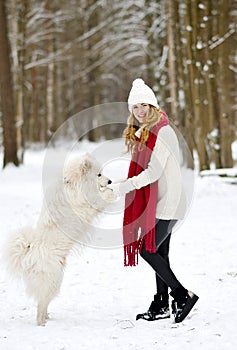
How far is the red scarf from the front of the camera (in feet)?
13.5

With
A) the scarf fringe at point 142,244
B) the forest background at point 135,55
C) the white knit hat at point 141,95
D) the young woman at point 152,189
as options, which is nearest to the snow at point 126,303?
the young woman at point 152,189

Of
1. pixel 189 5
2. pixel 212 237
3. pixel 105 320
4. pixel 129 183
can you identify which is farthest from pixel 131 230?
pixel 189 5

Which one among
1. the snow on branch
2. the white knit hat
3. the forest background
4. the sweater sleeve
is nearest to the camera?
the sweater sleeve

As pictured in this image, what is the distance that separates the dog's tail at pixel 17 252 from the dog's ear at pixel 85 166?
32.2 inches

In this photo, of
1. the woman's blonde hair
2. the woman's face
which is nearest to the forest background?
the woman's blonde hair

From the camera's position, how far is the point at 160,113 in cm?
423

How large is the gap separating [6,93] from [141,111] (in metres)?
12.9

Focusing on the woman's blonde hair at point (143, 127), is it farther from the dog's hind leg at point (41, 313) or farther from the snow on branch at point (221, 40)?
the snow on branch at point (221, 40)

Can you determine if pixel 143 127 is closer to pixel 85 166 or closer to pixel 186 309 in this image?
pixel 85 166

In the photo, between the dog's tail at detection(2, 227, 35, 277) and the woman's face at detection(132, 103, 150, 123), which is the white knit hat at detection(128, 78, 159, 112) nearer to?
the woman's face at detection(132, 103, 150, 123)

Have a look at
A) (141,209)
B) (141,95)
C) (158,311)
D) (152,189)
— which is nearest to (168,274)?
(158,311)

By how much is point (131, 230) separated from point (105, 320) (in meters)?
0.95

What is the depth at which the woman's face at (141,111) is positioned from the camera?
4223mm

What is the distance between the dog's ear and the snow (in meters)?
0.90
